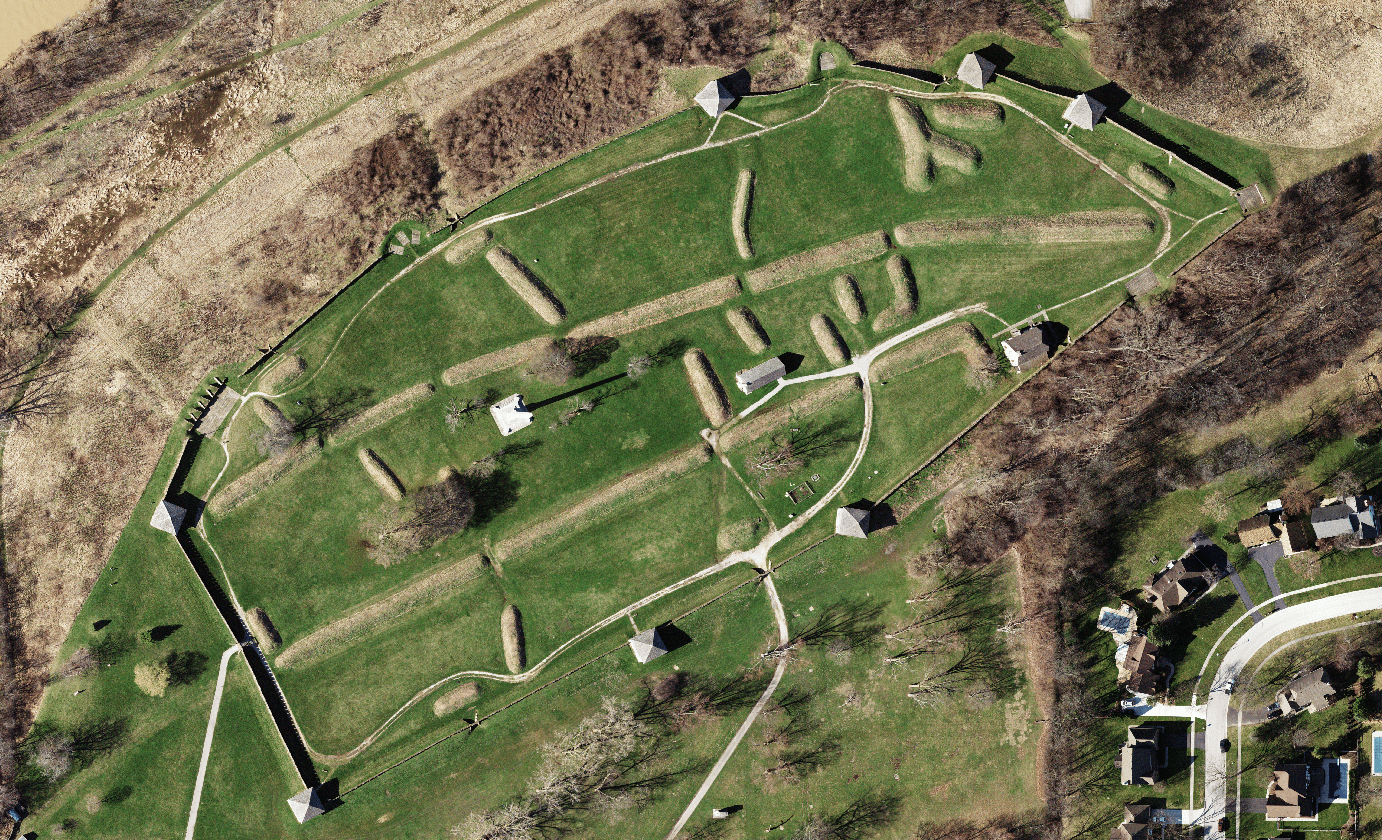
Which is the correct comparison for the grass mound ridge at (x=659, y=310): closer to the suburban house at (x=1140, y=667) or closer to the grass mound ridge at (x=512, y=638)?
the grass mound ridge at (x=512, y=638)

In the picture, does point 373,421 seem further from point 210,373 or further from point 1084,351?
→ point 1084,351

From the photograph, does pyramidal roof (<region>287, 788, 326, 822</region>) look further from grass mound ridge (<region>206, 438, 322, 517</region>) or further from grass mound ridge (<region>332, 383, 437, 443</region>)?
grass mound ridge (<region>332, 383, 437, 443</region>)

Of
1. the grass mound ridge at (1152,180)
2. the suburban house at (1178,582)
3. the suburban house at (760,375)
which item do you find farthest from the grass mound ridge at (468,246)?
the suburban house at (1178,582)

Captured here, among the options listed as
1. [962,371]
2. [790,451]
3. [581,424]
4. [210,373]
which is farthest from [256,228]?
[962,371]

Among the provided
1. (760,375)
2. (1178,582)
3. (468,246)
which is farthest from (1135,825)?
(468,246)

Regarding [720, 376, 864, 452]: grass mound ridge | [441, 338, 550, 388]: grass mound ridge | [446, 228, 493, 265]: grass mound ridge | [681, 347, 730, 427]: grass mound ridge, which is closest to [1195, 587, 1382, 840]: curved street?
[720, 376, 864, 452]: grass mound ridge
